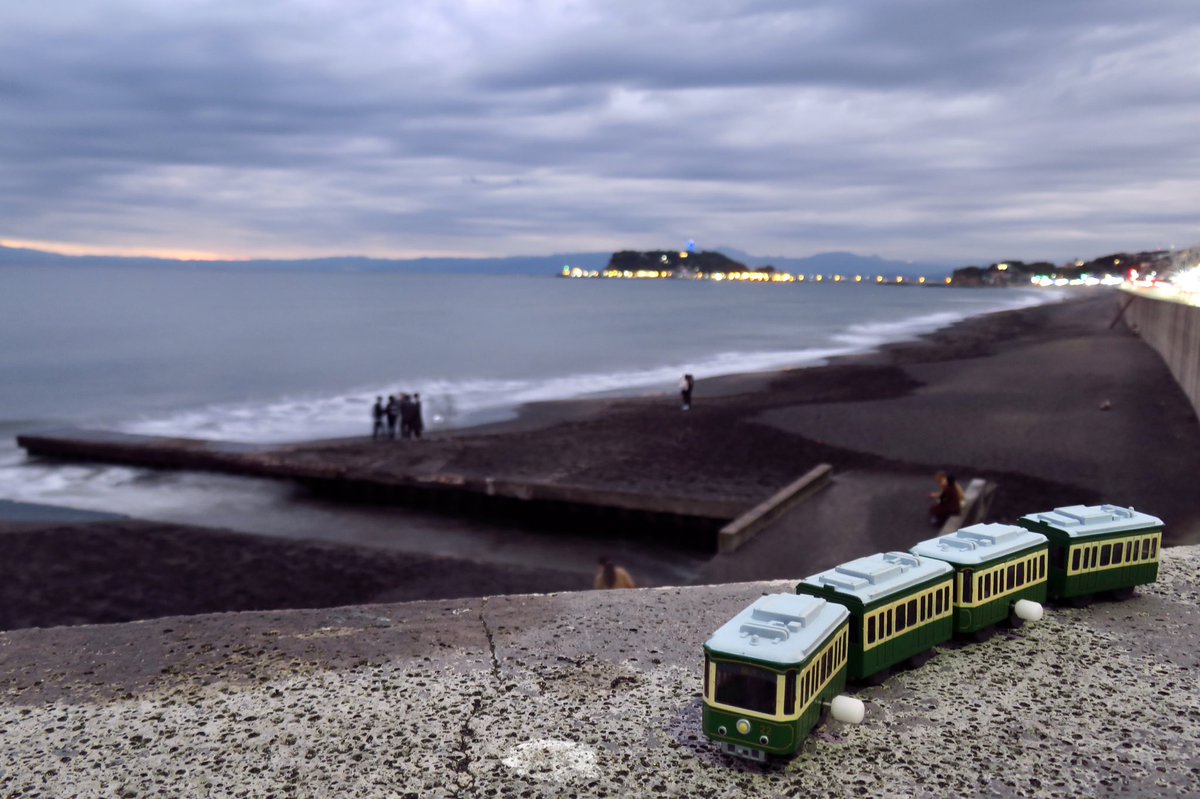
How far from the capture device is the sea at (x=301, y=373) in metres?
24.3

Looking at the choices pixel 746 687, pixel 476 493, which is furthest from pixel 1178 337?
pixel 746 687

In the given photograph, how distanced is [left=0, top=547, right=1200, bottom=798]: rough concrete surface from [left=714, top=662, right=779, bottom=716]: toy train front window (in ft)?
0.92

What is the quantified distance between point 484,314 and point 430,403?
3571 inches

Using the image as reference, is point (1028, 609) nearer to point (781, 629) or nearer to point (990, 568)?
point (990, 568)

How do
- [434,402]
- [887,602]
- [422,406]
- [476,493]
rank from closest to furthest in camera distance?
[887,602]
[476,493]
[422,406]
[434,402]

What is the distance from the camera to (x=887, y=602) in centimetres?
334

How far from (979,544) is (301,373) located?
6250 centimetres

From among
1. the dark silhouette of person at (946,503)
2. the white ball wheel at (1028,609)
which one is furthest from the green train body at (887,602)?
the dark silhouette of person at (946,503)

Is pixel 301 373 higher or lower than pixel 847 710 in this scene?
lower

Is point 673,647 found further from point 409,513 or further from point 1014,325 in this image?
point 1014,325

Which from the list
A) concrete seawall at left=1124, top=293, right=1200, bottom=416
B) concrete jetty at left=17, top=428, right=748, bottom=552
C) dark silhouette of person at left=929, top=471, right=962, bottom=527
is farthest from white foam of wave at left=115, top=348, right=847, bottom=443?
dark silhouette of person at left=929, top=471, right=962, bottom=527

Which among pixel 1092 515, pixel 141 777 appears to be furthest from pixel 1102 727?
pixel 141 777

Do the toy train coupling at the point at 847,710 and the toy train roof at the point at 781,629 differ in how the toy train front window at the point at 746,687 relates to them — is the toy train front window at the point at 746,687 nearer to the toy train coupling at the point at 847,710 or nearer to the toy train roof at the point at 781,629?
the toy train roof at the point at 781,629

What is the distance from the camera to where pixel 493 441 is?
1175 inches
